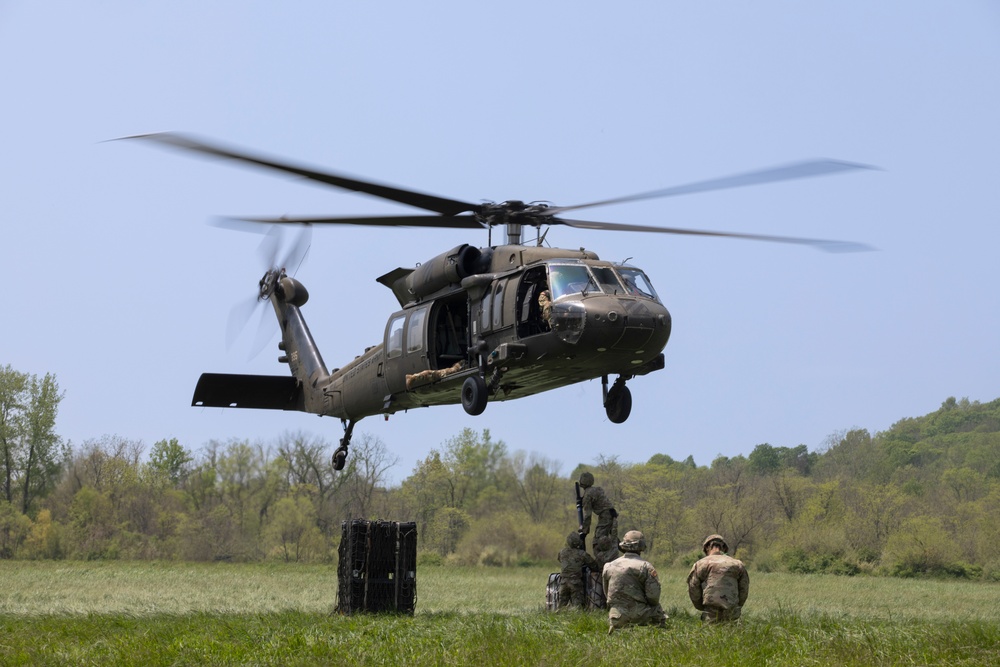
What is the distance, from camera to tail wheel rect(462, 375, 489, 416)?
14.4m

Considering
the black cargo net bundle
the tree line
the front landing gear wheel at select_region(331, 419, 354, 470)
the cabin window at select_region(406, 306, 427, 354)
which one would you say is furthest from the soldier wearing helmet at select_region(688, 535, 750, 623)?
the tree line

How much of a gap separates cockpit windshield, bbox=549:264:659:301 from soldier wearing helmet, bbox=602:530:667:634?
158 inches

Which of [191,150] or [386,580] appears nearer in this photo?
[191,150]

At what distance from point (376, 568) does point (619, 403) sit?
4.19 m

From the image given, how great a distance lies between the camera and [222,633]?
38.4 feet

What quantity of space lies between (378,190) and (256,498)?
77.3 feet

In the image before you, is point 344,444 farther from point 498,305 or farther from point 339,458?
point 498,305

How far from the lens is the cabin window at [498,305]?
14508mm

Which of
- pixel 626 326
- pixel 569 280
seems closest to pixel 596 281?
pixel 569 280

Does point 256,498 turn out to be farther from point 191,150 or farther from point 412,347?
point 191,150

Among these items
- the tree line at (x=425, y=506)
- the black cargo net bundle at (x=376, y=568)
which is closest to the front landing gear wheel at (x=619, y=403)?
the black cargo net bundle at (x=376, y=568)

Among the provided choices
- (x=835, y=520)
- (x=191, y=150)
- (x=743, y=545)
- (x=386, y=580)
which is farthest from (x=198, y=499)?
(x=191, y=150)

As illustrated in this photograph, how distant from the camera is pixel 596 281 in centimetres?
1390

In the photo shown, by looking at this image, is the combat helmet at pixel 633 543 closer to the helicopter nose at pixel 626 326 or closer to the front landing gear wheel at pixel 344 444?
the helicopter nose at pixel 626 326
